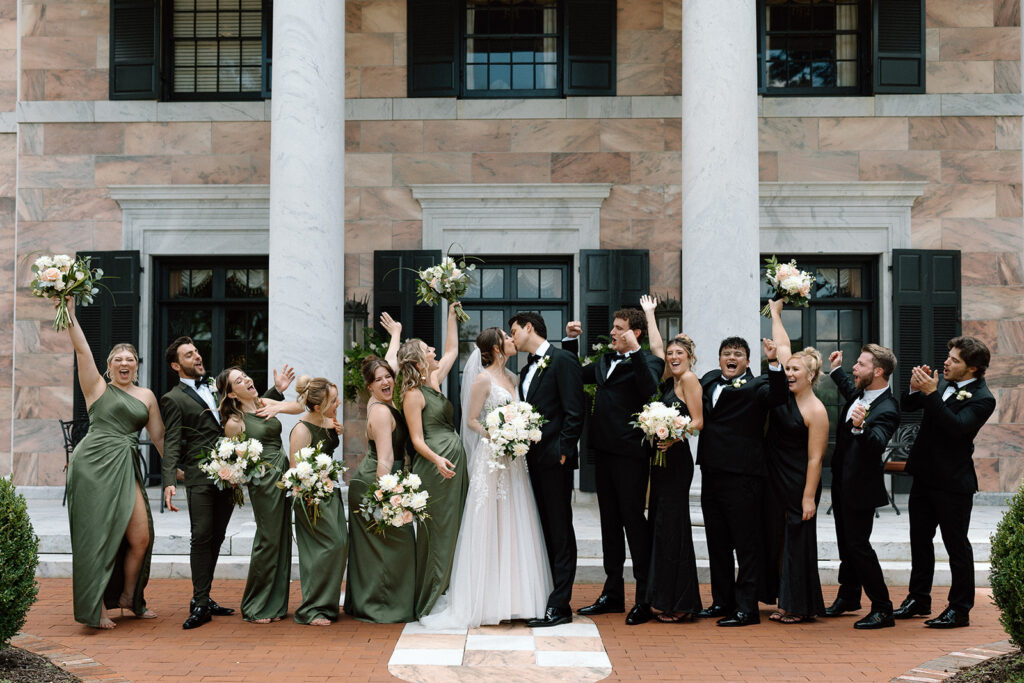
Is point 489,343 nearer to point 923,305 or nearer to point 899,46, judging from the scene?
point 923,305

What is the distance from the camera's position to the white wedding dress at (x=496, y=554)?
7086 millimetres

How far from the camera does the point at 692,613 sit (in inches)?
286

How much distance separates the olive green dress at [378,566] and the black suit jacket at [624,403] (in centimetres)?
152

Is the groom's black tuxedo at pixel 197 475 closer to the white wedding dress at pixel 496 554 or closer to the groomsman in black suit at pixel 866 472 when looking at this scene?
the white wedding dress at pixel 496 554

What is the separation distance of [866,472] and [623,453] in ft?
5.68

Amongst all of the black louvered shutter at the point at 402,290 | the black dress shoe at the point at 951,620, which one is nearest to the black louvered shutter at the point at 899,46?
the black louvered shutter at the point at 402,290

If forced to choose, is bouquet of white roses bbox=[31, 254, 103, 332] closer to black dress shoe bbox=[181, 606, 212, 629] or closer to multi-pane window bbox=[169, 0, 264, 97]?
black dress shoe bbox=[181, 606, 212, 629]

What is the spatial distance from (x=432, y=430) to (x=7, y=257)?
8.20 metres

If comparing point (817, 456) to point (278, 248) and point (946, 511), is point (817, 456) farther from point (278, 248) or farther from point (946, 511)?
point (278, 248)

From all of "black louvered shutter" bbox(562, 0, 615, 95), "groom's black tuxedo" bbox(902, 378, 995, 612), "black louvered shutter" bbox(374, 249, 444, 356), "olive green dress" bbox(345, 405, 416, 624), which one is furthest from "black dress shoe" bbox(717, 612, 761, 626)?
"black louvered shutter" bbox(562, 0, 615, 95)

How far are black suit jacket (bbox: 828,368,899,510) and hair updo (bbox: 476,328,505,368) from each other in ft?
8.56

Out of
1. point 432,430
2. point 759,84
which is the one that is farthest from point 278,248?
point 759,84

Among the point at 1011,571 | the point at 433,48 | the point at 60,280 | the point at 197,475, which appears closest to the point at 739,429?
the point at 1011,571

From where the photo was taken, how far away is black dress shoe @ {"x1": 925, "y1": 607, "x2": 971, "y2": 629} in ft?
23.3
